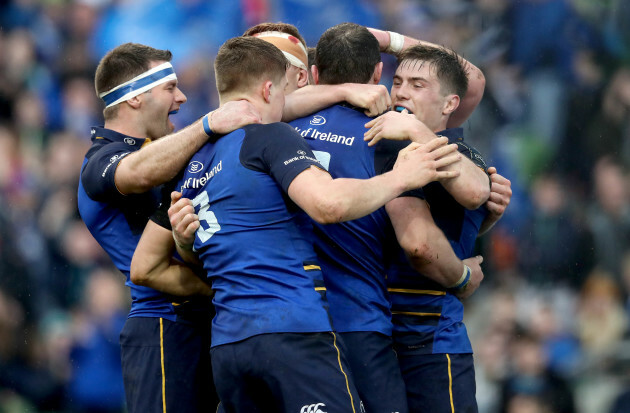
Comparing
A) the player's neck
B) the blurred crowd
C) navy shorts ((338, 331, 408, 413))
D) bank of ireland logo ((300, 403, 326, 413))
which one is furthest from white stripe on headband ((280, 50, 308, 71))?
the blurred crowd

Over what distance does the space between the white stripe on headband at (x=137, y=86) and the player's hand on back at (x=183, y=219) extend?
1.30 metres

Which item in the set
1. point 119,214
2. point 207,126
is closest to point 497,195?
point 207,126

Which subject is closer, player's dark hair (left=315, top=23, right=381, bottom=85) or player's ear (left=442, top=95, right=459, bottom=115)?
player's dark hair (left=315, top=23, right=381, bottom=85)

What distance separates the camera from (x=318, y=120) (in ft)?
13.4

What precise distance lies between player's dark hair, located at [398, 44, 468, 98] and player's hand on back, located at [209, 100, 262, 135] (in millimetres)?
1110

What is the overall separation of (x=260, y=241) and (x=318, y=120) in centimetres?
88

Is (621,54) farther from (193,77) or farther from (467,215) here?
(467,215)

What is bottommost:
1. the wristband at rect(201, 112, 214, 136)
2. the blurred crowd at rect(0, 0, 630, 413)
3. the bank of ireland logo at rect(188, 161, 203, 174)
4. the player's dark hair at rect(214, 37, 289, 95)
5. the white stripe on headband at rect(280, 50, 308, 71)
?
the blurred crowd at rect(0, 0, 630, 413)

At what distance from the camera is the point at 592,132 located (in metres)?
8.45

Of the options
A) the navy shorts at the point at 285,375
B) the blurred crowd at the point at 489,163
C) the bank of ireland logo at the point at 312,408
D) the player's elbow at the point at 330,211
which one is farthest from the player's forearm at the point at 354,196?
the blurred crowd at the point at 489,163

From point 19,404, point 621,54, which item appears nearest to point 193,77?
point 19,404

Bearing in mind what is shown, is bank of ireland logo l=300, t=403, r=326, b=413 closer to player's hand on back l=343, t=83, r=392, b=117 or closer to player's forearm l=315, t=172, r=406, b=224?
player's forearm l=315, t=172, r=406, b=224

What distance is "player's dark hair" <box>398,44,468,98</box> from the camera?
14.3ft

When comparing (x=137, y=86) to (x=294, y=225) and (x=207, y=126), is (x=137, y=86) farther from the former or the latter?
(x=294, y=225)
